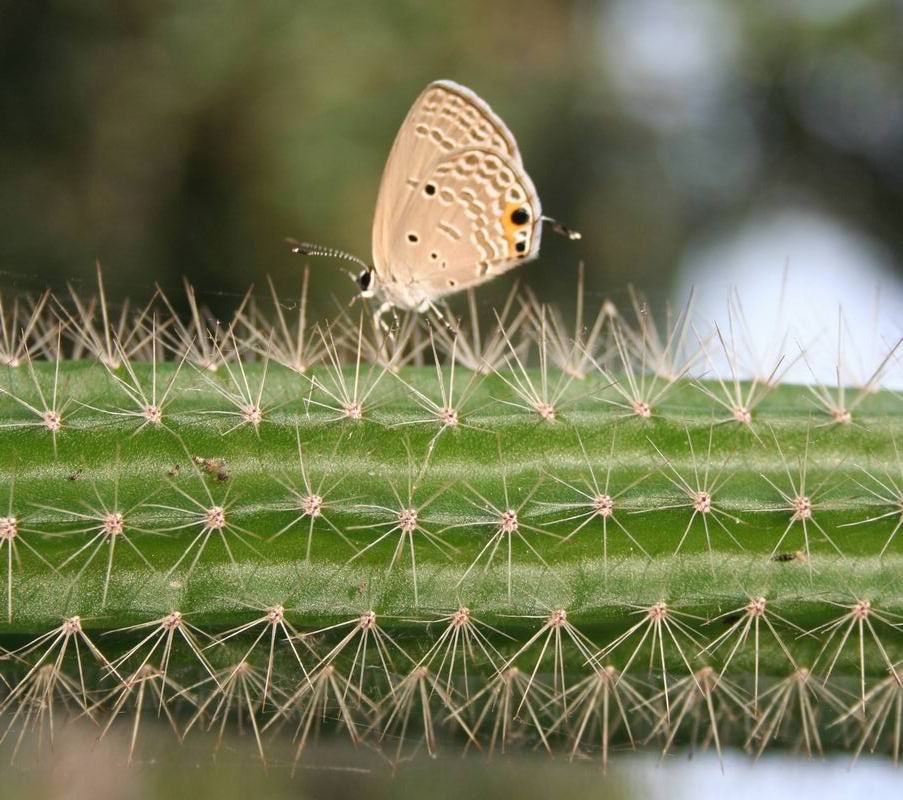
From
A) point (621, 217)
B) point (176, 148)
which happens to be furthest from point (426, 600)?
point (621, 217)

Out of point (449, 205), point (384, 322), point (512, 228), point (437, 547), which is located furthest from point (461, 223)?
point (437, 547)

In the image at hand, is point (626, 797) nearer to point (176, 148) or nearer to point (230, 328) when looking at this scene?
point (230, 328)

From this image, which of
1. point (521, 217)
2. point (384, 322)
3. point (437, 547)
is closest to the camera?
point (437, 547)

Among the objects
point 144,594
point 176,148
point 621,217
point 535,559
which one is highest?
point 621,217

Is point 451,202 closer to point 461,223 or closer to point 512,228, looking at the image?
point 461,223

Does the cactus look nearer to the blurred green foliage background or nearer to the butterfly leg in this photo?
the butterfly leg

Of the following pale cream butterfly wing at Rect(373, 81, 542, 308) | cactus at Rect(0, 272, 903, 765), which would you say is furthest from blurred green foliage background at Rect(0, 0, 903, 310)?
cactus at Rect(0, 272, 903, 765)
